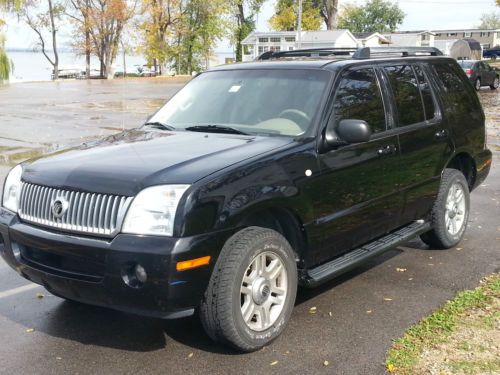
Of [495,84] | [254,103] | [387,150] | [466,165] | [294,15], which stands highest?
[294,15]

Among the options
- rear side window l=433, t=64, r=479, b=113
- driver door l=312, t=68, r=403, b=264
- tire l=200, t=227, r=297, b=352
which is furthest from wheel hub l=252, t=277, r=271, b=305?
rear side window l=433, t=64, r=479, b=113

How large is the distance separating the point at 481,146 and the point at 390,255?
1597 mm

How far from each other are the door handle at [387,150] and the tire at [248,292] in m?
1.31

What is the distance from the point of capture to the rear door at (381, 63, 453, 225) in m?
5.34

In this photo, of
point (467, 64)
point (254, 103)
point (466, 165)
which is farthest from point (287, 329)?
point (467, 64)

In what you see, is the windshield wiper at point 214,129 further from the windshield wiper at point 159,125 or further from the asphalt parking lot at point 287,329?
the asphalt parking lot at point 287,329

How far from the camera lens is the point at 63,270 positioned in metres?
3.80

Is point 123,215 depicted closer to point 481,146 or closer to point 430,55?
point 430,55

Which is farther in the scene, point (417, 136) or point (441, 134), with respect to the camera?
point (441, 134)

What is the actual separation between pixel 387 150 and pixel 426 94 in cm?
104

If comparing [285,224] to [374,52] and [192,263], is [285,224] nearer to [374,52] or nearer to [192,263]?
[192,263]

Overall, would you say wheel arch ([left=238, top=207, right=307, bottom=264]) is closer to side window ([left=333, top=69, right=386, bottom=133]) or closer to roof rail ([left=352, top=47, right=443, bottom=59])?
side window ([left=333, top=69, right=386, bottom=133])

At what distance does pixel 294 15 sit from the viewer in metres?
75.9

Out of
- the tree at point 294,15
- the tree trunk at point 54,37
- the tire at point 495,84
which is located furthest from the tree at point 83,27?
the tire at point 495,84
